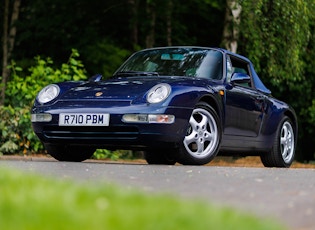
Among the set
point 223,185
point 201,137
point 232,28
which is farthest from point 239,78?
point 232,28

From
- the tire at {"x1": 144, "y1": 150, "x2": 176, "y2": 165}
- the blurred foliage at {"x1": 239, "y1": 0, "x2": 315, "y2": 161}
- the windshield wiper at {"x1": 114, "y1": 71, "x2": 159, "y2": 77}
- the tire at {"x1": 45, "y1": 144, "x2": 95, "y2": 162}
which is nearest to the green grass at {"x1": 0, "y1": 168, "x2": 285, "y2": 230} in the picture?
the tire at {"x1": 45, "y1": 144, "x2": 95, "y2": 162}

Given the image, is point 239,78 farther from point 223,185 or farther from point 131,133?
point 223,185

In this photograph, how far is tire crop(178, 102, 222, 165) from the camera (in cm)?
877

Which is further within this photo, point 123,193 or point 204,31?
point 204,31

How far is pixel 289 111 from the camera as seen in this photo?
35.8 feet

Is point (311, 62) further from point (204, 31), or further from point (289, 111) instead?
point (289, 111)

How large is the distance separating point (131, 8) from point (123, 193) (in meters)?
19.3

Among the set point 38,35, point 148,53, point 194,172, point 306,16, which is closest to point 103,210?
point 194,172

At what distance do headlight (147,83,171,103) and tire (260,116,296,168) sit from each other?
8.10 ft

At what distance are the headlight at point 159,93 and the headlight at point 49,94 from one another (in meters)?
1.19

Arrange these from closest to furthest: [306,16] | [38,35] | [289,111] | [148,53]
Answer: [148,53] < [289,111] < [306,16] < [38,35]

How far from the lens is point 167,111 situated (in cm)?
842

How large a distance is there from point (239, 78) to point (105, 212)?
20.2ft

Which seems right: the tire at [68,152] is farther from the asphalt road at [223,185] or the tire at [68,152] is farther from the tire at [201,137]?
the tire at [201,137]
